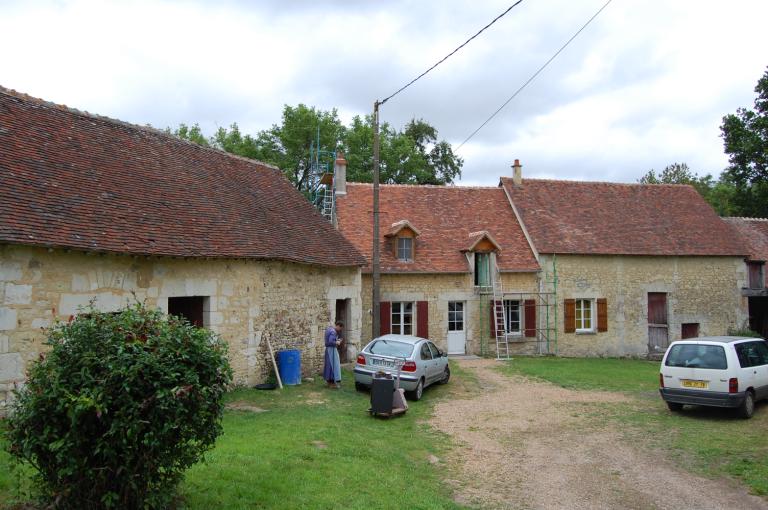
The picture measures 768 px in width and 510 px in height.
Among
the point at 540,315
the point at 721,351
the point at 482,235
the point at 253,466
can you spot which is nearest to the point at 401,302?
the point at 482,235

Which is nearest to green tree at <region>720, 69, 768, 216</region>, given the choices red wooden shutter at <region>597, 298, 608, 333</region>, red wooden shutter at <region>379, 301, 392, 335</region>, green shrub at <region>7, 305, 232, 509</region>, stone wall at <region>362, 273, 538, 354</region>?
red wooden shutter at <region>597, 298, 608, 333</region>

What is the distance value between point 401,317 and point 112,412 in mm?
15170

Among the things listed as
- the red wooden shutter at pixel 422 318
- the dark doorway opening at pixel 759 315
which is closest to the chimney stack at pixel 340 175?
the red wooden shutter at pixel 422 318

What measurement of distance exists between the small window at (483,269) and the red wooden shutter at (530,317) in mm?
1628

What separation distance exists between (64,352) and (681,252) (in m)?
22.0

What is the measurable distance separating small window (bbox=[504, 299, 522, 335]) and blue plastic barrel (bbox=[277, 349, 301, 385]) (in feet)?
31.7

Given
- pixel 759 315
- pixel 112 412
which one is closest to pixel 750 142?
pixel 759 315

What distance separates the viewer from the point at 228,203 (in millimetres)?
13539

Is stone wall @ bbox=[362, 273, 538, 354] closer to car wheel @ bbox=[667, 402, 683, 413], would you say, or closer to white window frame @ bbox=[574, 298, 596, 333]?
white window frame @ bbox=[574, 298, 596, 333]

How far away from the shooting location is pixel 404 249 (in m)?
19.6

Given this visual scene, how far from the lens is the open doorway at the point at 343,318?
16500 millimetres

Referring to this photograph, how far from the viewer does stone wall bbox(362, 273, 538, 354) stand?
1900 centimetres

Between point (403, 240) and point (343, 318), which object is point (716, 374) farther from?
point (403, 240)

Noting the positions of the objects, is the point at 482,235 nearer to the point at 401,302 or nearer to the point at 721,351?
the point at 401,302
